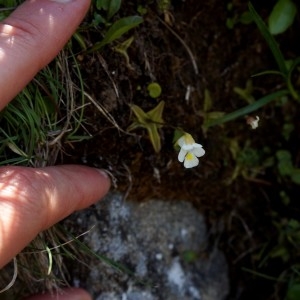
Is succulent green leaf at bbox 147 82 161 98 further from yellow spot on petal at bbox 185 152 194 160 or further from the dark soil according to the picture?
yellow spot on petal at bbox 185 152 194 160

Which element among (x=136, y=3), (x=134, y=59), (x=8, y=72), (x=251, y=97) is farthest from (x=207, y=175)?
(x=8, y=72)

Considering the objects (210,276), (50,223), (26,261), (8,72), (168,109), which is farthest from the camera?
(210,276)

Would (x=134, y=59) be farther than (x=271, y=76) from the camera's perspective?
No

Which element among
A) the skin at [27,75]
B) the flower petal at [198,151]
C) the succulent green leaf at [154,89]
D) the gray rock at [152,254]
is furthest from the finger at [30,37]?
the gray rock at [152,254]

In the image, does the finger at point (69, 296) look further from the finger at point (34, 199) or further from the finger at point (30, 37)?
the finger at point (30, 37)

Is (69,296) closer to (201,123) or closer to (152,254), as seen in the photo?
(152,254)

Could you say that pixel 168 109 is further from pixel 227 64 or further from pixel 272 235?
pixel 272 235

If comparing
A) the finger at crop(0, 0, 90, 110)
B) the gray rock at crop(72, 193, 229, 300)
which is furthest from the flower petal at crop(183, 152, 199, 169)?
the finger at crop(0, 0, 90, 110)
